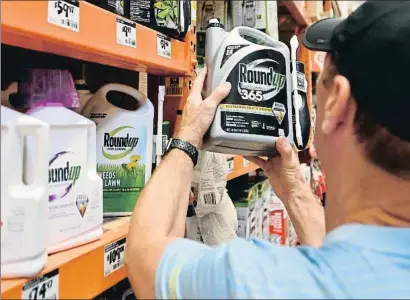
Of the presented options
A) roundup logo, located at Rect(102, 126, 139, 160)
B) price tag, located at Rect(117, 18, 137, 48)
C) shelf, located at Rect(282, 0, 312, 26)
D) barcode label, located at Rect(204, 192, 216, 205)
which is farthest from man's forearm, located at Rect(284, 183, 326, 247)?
shelf, located at Rect(282, 0, 312, 26)

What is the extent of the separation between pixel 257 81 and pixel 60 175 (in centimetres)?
46

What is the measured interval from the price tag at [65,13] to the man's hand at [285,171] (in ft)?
1.81

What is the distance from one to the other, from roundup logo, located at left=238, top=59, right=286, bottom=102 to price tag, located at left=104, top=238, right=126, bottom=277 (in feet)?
1.26

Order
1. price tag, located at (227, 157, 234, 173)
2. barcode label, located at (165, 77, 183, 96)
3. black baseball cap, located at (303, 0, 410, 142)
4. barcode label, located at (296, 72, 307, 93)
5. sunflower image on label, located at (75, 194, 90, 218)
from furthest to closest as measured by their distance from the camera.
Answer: price tag, located at (227, 157, 234, 173)
barcode label, located at (165, 77, 183, 96)
barcode label, located at (296, 72, 307, 93)
sunflower image on label, located at (75, 194, 90, 218)
black baseball cap, located at (303, 0, 410, 142)

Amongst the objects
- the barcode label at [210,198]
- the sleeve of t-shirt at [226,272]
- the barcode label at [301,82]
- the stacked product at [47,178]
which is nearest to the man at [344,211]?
the sleeve of t-shirt at [226,272]

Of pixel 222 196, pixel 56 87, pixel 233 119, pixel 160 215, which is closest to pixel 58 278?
pixel 160 215

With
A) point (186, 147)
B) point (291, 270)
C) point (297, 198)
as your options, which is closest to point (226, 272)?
point (291, 270)

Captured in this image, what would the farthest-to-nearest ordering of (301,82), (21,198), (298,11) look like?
1. (298,11)
2. (301,82)
3. (21,198)

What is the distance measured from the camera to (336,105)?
895mm

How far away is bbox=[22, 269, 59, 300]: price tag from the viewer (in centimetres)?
79

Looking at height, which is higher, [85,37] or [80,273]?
[85,37]

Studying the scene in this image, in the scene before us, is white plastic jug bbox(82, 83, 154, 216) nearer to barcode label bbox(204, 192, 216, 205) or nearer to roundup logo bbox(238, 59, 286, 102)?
roundup logo bbox(238, 59, 286, 102)

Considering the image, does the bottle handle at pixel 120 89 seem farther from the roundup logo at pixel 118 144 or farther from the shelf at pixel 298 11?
the shelf at pixel 298 11

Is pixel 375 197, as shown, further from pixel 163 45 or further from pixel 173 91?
pixel 173 91
